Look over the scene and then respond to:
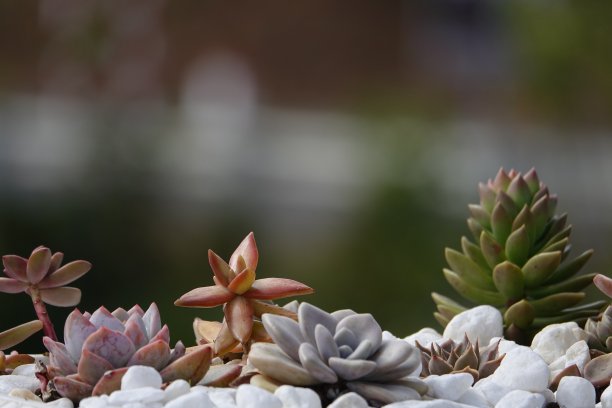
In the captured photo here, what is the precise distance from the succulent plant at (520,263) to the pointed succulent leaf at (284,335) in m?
0.41

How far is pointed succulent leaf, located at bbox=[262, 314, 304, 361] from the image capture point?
0.83 m

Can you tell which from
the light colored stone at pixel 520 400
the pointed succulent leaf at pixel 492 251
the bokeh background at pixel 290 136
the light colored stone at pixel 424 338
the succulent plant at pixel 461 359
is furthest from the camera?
the bokeh background at pixel 290 136

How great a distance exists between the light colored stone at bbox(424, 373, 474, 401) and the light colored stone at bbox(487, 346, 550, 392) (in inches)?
2.6

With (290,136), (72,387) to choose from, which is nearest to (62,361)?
(72,387)

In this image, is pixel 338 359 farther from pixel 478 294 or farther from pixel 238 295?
pixel 478 294

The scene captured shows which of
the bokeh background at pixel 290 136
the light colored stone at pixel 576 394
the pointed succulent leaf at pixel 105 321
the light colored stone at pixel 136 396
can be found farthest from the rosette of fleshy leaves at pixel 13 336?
the bokeh background at pixel 290 136

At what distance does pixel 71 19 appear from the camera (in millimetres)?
5457

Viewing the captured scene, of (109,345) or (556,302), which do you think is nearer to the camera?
(109,345)

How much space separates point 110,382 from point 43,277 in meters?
0.22

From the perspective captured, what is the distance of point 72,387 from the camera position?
2.79 ft

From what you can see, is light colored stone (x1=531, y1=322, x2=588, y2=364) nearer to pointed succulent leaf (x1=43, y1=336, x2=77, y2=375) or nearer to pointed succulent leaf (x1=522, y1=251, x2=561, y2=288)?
pointed succulent leaf (x1=522, y1=251, x2=561, y2=288)

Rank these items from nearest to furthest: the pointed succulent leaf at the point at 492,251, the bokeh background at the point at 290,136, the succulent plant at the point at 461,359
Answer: the succulent plant at the point at 461,359 → the pointed succulent leaf at the point at 492,251 → the bokeh background at the point at 290,136

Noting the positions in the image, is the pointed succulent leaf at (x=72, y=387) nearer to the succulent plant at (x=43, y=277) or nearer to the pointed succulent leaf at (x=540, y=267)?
the succulent plant at (x=43, y=277)

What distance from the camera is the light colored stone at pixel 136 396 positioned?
794 mm
